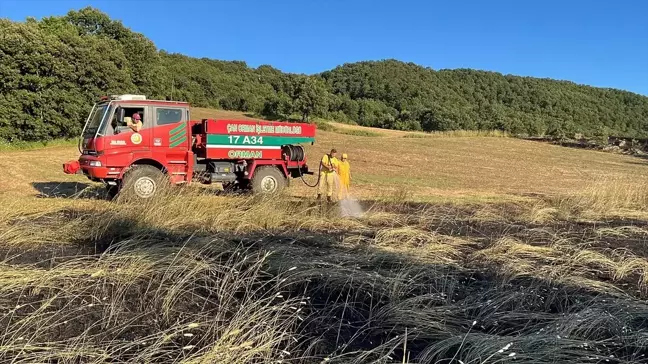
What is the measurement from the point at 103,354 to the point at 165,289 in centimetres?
102

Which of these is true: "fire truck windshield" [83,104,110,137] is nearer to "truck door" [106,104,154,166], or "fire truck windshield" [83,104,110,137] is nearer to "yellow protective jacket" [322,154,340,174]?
"truck door" [106,104,154,166]

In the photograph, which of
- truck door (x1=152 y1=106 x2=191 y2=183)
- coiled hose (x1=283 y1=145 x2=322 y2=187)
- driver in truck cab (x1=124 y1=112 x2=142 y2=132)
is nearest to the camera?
driver in truck cab (x1=124 y1=112 x2=142 y2=132)

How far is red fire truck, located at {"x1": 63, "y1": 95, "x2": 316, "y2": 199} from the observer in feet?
36.1

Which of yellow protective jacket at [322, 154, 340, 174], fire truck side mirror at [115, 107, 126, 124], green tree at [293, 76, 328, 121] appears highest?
green tree at [293, 76, 328, 121]

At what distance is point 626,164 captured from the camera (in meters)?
30.6

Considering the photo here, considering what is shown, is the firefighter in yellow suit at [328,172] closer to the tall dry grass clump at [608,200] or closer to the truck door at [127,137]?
the truck door at [127,137]

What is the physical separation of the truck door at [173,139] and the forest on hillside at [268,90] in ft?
56.0

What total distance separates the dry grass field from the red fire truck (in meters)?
3.36

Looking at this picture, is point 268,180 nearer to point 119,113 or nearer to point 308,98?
point 119,113

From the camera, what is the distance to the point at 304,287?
156 inches

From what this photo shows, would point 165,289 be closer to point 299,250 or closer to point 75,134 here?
point 299,250

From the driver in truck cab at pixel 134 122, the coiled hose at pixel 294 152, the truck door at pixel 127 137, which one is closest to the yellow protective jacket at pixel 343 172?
the coiled hose at pixel 294 152

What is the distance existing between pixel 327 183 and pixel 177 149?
358 centimetres

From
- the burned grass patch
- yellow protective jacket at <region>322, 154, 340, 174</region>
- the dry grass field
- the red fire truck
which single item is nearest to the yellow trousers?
yellow protective jacket at <region>322, 154, 340, 174</region>
